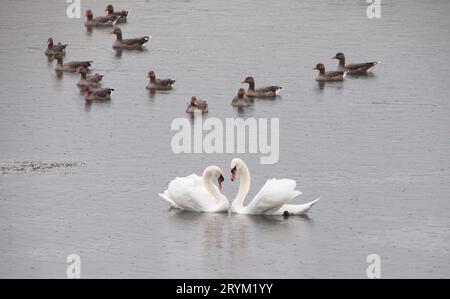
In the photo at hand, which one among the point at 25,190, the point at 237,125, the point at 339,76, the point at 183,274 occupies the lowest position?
the point at 183,274

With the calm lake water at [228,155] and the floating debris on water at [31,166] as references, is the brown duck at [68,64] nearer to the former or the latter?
the calm lake water at [228,155]

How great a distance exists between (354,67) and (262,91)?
15.4 feet

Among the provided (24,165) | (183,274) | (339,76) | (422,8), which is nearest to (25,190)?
(24,165)

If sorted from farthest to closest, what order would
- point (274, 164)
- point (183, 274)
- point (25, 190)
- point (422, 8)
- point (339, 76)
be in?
1. point (422, 8)
2. point (339, 76)
3. point (274, 164)
4. point (25, 190)
5. point (183, 274)

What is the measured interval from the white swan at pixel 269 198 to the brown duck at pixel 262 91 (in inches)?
502

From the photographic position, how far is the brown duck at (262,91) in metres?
40.6

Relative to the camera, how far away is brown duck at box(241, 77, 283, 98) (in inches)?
1597

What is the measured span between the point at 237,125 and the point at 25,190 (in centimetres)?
885

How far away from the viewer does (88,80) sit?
139 ft

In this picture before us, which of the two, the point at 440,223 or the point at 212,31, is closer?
the point at 440,223

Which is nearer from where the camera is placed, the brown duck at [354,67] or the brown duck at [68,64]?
the brown duck at [354,67]

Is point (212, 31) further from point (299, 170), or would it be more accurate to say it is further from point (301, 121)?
point (299, 170)

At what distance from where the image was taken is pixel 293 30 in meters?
52.7

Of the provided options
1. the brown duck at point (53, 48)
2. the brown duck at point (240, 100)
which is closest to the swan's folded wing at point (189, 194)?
the brown duck at point (240, 100)
